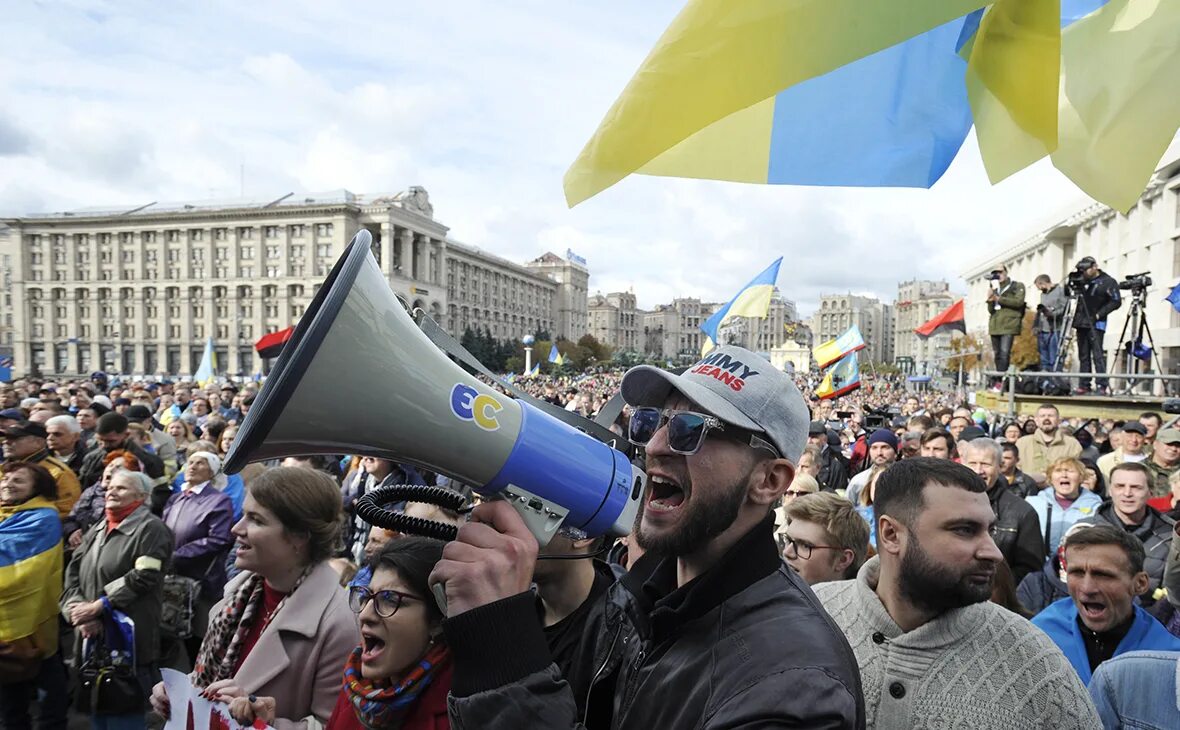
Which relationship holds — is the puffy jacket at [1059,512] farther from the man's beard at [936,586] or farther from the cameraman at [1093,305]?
the cameraman at [1093,305]

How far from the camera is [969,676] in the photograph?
194 cm

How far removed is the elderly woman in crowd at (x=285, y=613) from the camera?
2570 millimetres

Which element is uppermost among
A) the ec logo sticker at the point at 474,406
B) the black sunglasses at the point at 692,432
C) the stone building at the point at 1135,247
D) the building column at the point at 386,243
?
the building column at the point at 386,243

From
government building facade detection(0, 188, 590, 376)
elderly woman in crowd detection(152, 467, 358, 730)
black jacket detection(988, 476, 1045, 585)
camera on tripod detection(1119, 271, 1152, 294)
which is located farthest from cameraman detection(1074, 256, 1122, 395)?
government building facade detection(0, 188, 590, 376)

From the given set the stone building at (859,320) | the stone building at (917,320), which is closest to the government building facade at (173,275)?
the stone building at (917,320)

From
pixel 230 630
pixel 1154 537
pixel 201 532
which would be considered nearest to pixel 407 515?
pixel 230 630

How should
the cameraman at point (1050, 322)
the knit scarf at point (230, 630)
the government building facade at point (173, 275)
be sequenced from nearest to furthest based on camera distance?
the knit scarf at point (230, 630) < the cameraman at point (1050, 322) < the government building facade at point (173, 275)

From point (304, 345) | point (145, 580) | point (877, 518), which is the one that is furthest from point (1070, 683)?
point (145, 580)

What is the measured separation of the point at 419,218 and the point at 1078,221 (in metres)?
67.4

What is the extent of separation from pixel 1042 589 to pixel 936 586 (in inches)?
87.1

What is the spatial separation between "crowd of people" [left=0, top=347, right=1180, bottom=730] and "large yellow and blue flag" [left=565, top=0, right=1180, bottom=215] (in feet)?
1.91

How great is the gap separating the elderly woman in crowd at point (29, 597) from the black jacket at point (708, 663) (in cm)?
377

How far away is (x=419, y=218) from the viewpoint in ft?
280

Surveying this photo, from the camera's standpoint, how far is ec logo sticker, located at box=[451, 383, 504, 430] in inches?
60.8
